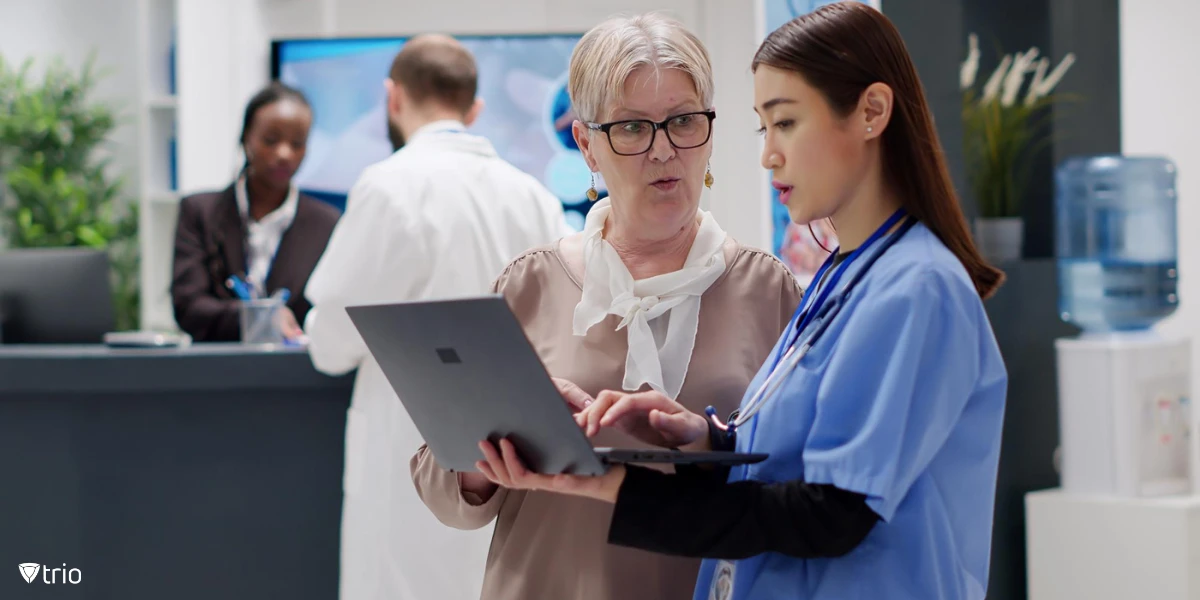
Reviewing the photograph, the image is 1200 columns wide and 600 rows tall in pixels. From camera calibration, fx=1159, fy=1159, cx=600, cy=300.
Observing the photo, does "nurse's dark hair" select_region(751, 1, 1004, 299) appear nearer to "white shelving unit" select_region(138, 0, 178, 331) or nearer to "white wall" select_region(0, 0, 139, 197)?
"white shelving unit" select_region(138, 0, 178, 331)

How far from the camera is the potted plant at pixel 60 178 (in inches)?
222

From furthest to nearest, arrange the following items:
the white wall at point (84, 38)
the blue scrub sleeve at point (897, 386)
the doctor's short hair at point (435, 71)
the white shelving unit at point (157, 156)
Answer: the white wall at point (84, 38)
the white shelving unit at point (157, 156)
the doctor's short hair at point (435, 71)
the blue scrub sleeve at point (897, 386)

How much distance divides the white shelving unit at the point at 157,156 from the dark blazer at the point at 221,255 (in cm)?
162

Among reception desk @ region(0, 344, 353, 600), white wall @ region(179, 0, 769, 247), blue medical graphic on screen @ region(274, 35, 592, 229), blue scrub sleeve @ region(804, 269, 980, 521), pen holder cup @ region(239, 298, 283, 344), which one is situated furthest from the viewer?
blue medical graphic on screen @ region(274, 35, 592, 229)

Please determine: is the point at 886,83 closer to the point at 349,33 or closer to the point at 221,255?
the point at 221,255

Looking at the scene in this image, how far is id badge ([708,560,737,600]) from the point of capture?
1200 millimetres

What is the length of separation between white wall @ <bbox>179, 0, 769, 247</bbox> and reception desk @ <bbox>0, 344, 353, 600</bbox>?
7.08 feet

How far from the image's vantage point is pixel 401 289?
2.60m

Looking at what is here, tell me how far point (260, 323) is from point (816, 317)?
2.13 meters

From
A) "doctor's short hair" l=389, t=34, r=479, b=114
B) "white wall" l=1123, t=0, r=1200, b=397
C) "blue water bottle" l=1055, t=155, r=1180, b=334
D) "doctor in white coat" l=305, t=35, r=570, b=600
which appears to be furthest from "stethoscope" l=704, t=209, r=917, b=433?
"white wall" l=1123, t=0, r=1200, b=397

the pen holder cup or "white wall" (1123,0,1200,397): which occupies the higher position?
"white wall" (1123,0,1200,397)

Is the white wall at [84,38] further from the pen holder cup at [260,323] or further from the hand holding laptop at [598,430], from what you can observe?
the hand holding laptop at [598,430]

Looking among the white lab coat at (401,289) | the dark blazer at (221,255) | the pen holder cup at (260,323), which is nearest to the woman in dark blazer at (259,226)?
the dark blazer at (221,255)

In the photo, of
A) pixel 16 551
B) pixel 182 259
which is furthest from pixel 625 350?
pixel 182 259
